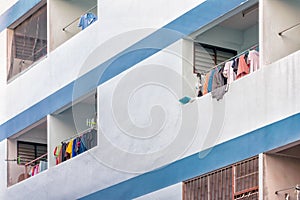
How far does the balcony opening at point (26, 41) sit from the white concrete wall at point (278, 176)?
997 centimetres

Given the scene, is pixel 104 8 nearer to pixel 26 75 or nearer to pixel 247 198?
pixel 26 75

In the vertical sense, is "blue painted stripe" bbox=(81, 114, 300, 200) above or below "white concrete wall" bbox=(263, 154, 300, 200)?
above

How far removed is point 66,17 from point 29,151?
13.5 ft

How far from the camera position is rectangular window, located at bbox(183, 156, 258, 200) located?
16859 mm

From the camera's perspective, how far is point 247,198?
1686cm

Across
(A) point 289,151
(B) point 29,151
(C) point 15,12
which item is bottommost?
(A) point 289,151

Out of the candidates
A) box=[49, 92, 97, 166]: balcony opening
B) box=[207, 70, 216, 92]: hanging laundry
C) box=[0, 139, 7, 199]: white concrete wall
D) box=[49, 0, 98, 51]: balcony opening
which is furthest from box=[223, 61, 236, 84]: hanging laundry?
box=[0, 139, 7, 199]: white concrete wall

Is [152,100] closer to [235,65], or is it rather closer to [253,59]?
[235,65]

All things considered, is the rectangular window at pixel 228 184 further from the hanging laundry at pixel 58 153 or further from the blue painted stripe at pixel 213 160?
the hanging laundry at pixel 58 153

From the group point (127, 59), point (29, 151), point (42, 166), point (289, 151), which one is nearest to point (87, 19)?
point (127, 59)

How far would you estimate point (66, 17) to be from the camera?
2450cm

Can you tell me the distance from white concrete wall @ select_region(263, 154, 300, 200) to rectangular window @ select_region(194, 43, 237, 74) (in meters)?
3.26

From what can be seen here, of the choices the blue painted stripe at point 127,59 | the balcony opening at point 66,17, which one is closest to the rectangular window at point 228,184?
the blue painted stripe at point 127,59

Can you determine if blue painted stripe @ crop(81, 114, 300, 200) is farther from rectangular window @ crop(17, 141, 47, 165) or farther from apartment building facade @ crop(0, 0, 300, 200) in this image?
rectangular window @ crop(17, 141, 47, 165)
